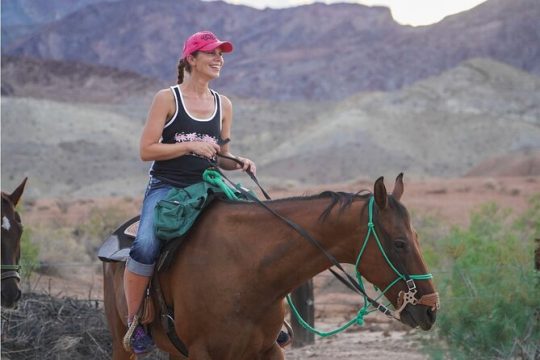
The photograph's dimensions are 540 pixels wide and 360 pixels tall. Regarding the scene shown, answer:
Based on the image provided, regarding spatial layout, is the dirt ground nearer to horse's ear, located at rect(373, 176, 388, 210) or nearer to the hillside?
horse's ear, located at rect(373, 176, 388, 210)

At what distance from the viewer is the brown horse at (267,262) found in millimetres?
5047

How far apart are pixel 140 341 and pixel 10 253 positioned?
1683mm

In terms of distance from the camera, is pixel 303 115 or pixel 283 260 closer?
pixel 283 260

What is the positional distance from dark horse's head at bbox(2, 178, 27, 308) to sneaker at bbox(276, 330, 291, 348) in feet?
7.33

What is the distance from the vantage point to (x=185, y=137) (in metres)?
5.74

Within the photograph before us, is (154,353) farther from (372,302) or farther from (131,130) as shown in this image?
(131,130)

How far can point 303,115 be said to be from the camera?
80625mm

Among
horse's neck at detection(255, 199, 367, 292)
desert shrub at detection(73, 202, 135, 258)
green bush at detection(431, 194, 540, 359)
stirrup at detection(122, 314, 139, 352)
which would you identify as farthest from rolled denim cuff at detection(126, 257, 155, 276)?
desert shrub at detection(73, 202, 135, 258)

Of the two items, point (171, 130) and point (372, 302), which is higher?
point (171, 130)

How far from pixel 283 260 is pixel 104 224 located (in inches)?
804

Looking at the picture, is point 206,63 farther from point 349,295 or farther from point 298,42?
point 298,42

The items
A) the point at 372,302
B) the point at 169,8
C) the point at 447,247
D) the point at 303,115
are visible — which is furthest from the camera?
the point at 169,8

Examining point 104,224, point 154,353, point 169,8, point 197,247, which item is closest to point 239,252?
point 197,247

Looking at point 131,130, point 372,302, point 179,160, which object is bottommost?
point 131,130
